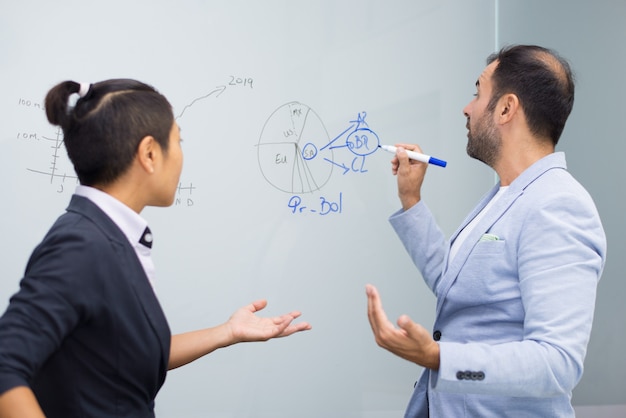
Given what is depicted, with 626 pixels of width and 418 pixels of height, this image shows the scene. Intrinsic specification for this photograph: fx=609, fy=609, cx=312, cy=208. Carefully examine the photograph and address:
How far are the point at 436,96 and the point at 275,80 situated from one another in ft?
1.63

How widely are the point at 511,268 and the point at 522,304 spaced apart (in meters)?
0.06

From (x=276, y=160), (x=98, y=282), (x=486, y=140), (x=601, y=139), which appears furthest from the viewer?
(x=601, y=139)

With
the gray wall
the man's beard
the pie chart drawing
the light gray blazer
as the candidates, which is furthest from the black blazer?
the gray wall

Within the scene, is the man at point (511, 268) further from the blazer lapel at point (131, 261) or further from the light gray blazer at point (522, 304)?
the blazer lapel at point (131, 261)

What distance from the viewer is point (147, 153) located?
910 mm

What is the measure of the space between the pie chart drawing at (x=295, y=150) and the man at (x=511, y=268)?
0.36 m

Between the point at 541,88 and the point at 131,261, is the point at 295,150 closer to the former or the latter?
the point at 541,88

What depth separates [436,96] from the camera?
182cm

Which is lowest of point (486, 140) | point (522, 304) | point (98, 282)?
point (522, 304)

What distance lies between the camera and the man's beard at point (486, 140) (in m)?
1.18

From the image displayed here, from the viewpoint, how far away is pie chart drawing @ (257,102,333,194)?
65.0 inches

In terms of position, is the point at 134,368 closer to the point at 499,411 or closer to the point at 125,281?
the point at 125,281

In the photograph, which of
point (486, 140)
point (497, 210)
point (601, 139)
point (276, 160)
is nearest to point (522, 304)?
point (497, 210)

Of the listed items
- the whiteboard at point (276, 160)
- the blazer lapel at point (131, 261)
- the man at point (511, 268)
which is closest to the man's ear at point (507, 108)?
the man at point (511, 268)
